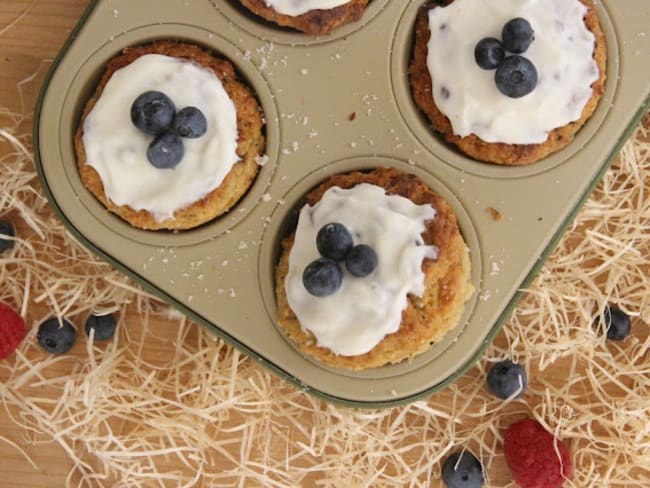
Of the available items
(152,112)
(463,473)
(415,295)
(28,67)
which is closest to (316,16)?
(152,112)

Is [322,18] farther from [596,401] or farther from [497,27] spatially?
[596,401]

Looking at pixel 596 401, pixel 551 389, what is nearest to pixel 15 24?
pixel 551 389

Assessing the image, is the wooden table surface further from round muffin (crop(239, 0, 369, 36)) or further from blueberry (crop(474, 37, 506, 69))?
blueberry (crop(474, 37, 506, 69))

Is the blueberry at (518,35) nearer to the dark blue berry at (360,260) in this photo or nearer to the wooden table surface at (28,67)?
the dark blue berry at (360,260)

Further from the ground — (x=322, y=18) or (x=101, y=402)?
(x=322, y=18)

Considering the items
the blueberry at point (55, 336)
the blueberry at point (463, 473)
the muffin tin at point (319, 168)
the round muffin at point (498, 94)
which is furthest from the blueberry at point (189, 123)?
the blueberry at point (463, 473)

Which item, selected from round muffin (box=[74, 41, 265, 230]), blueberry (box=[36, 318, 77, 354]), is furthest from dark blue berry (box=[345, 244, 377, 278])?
blueberry (box=[36, 318, 77, 354])

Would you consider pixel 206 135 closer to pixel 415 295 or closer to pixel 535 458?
pixel 415 295
